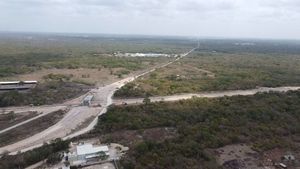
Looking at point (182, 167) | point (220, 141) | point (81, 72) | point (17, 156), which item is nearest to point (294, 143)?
point (220, 141)

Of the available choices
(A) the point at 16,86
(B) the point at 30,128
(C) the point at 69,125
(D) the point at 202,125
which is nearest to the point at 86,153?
(C) the point at 69,125

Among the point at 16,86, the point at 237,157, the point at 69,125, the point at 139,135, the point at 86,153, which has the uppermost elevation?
the point at 16,86

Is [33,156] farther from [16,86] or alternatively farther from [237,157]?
[16,86]

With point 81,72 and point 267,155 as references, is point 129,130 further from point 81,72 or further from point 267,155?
point 81,72

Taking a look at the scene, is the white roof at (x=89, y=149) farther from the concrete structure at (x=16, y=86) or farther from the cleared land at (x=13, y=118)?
the concrete structure at (x=16, y=86)

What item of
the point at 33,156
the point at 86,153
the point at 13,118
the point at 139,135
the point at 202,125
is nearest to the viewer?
the point at 33,156

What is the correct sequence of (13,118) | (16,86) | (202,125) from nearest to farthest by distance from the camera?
(202,125), (13,118), (16,86)

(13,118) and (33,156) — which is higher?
(33,156)
